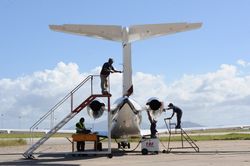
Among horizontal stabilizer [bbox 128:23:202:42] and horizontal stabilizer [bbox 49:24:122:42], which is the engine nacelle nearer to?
horizontal stabilizer [bbox 49:24:122:42]

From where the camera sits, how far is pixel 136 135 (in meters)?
28.6

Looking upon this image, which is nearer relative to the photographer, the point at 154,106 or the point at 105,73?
the point at 105,73

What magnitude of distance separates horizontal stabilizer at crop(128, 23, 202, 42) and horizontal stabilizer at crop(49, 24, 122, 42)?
34.1 inches

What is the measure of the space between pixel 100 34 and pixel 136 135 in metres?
7.39

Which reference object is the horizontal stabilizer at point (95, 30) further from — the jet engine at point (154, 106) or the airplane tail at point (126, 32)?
the jet engine at point (154, 106)

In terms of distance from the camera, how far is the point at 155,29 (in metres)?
24.6

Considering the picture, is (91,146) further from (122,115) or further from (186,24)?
(186,24)

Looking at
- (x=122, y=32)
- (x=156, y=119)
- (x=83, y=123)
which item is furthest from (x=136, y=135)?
(x=122, y=32)

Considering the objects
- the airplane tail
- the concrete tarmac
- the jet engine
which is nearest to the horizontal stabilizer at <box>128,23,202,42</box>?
the airplane tail

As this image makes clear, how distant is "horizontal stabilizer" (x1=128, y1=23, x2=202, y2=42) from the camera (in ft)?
78.2

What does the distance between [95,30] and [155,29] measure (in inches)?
126

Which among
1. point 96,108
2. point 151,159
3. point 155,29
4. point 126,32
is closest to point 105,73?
point 96,108

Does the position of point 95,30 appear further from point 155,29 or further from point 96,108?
point 96,108

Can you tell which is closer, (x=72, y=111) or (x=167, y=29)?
(x=72, y=111)
